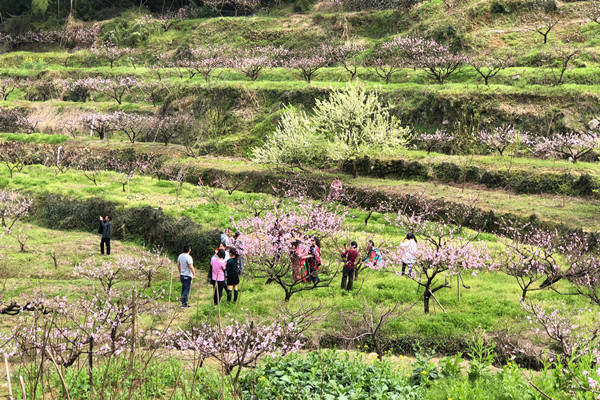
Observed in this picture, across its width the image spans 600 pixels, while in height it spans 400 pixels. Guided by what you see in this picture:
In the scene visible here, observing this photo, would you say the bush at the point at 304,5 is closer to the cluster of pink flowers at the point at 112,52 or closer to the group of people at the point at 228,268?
the cluster of pink flowers at the point at 112,52

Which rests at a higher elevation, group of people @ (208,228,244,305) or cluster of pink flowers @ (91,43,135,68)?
cluster of pink flowers @ (91,43,135,68)

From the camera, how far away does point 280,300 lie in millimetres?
17047

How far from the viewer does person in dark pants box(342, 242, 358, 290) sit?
1751 centimetres

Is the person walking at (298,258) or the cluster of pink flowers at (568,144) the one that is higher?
the cluster of pink flowers at (568,144)

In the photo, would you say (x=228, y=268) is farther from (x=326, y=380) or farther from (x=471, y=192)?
(x=471, y=192)

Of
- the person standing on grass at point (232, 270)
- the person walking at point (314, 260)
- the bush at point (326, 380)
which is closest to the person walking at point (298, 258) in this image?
the person walking at point (314, 260)

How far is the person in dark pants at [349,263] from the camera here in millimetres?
17511

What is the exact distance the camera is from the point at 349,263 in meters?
17.5

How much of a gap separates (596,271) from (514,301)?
2604 millimetres

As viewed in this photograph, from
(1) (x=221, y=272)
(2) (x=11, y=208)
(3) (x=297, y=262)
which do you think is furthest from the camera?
(2) (x=11, y=208)

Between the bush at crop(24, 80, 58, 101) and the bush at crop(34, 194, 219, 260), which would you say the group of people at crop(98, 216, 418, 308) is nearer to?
the bush at crop(34, 194, 219, 260)

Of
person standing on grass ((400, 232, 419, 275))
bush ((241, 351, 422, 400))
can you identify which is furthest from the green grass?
bush ((241, 351, 422, 400))

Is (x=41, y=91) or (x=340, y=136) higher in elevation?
(x=41, y=91)

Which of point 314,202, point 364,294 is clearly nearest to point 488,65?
point 314,202
